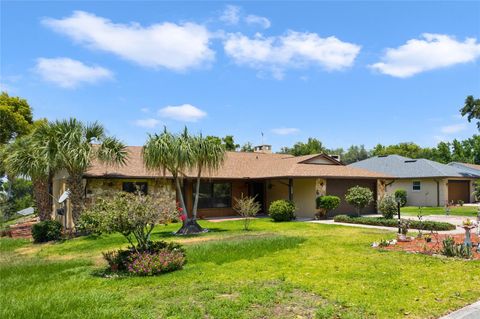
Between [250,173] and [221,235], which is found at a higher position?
[250,173]

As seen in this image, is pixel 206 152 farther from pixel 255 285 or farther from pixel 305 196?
pixel 255 285

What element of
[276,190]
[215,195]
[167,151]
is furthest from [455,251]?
[215,195]

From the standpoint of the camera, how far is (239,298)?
6.30 m

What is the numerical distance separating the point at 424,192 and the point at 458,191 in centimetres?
424

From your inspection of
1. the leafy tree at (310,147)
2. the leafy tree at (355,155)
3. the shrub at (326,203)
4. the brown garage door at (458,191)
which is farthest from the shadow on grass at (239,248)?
the leafy tree at (355,155)

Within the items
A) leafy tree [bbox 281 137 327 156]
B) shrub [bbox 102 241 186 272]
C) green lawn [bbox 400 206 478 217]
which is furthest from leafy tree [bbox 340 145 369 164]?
shrub [bbox 102 241 186 272]

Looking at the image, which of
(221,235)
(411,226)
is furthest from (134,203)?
(411,226)

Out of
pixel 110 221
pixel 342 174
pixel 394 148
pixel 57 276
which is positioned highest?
pixel 394 148

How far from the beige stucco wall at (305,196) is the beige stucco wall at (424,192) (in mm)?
13095

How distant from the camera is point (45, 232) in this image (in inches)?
621

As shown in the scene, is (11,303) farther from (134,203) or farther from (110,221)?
(134,203)

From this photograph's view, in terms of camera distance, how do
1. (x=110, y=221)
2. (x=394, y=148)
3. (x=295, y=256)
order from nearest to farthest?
(x=110, y=221)
(x=295, y=256)
(x=394, y=148)

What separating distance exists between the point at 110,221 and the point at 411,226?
13220mm

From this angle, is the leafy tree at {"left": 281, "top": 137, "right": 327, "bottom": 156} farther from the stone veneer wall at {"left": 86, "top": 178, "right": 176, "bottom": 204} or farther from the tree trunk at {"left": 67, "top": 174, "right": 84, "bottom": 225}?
the tree trunk at {"left": 67, "top": 174, "right": 84, "bottom": 225}
